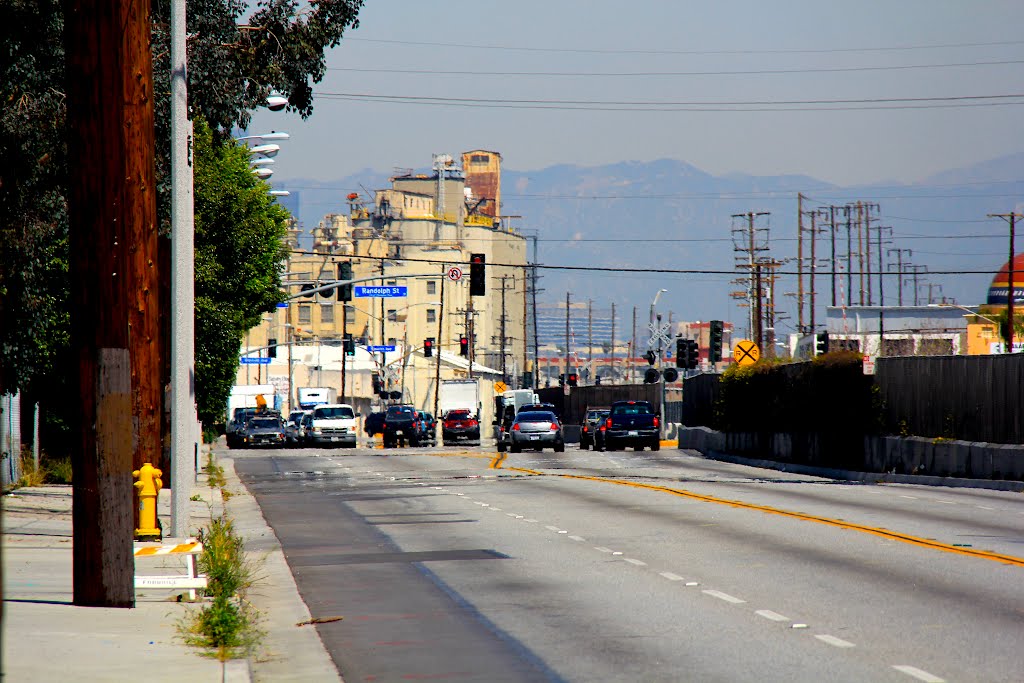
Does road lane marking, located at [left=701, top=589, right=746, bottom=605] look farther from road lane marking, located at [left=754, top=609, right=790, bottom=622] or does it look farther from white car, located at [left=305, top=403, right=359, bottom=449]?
white car, located at [left=305, top=403, right=359, bottom=449]

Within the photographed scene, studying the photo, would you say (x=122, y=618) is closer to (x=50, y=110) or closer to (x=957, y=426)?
(x=50, y=110)

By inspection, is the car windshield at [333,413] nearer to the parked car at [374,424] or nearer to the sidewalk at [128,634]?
the parked car at [374,424]

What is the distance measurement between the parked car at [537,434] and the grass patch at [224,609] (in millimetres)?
38929

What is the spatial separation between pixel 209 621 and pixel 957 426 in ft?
80.2

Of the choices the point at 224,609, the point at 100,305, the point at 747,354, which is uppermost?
the point at 747,354

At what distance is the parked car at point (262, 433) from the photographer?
68.6m

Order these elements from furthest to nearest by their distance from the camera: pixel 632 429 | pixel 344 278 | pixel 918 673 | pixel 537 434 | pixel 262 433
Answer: pixel 262 433 < pixel 537 434 < pixel 632 429 < pixel 344 278 < pixel 918 673

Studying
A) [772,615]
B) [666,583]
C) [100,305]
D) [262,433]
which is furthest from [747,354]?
[100,305]

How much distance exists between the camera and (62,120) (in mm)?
20688

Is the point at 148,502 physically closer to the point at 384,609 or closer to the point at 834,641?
the point at 384,609

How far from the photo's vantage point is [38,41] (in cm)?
2023

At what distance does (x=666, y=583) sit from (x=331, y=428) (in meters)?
53.2

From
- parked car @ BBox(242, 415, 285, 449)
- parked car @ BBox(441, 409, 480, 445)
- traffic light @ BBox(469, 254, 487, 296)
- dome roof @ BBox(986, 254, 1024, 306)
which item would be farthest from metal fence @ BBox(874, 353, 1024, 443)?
dome roof @ BBox(986, 254, 1024, 306)

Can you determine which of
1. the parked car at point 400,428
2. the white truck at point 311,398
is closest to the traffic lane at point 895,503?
the parked car at point 400,428
